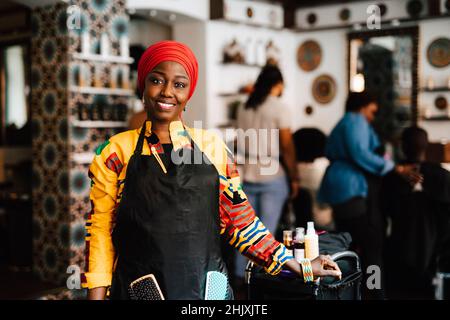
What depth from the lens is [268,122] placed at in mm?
4176

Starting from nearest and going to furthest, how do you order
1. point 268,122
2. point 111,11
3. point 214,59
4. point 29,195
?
1. point 268,122
2. point 111,11
3. point 29,195
4. point 214,59

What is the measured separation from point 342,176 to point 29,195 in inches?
137

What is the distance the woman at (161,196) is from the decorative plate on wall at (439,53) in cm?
644

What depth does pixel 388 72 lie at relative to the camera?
775cm

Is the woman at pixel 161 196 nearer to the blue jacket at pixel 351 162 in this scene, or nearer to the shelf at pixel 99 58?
the blue jacket at pixel 351 162

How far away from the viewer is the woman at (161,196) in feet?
4.84

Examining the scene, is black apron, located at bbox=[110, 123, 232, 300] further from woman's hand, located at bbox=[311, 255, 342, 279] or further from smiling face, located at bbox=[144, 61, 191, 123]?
woman's hand, located at bbox=[311, 255, 342, 279]

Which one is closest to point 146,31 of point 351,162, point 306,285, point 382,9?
point 382,9

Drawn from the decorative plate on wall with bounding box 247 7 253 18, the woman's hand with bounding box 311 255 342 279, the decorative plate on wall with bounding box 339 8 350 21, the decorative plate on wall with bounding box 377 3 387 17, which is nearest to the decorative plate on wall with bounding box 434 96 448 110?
the decorative plate on wall with bounding box 377 3 387 17

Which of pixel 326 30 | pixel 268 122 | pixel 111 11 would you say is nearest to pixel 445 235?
pixel 268 122

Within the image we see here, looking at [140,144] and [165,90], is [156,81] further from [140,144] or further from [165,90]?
[140,144]

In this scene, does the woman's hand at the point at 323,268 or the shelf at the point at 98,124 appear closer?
the woman's hand at the point at 323,268

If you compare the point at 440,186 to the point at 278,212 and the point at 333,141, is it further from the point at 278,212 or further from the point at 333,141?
the point at 278,212

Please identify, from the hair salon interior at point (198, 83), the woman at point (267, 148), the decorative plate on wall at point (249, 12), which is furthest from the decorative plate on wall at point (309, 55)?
the woman at point (267, 148)
